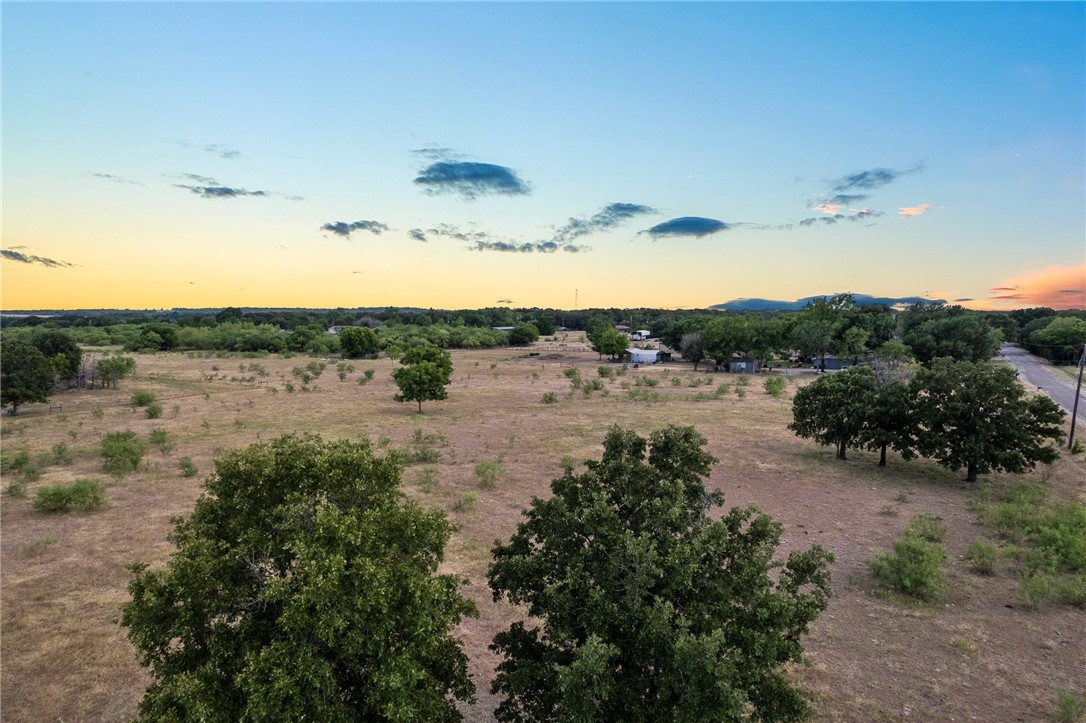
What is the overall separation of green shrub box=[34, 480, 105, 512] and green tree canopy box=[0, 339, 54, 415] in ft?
97.5

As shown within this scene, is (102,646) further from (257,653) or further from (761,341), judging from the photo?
(761,341)

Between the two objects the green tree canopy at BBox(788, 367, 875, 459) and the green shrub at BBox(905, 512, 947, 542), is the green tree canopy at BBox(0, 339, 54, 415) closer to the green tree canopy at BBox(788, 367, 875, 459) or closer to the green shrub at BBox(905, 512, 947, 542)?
the green tree canopy at BBox(788, 367, 875, 459)

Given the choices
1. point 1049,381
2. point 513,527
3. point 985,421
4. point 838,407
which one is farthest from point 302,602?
point 1049,381

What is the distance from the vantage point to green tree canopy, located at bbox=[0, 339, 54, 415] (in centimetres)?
4338

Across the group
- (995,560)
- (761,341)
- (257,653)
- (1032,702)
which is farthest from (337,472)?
(761,341)

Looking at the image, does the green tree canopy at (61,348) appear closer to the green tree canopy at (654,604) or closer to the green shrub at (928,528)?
the green tree canopy at (654,604)

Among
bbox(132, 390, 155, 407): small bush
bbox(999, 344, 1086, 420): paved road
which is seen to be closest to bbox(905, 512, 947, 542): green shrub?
bbox(999, 344, 1086, 420): paved road

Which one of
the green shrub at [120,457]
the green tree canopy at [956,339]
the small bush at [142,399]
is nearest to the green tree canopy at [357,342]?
the small bush at [142,399]

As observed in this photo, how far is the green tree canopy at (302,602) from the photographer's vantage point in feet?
23.1

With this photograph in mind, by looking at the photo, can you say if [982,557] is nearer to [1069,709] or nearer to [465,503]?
[1069,709]

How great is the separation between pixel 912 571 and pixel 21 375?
62.5 metres

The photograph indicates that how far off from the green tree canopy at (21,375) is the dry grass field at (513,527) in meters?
1.77

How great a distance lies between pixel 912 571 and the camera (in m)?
16.3

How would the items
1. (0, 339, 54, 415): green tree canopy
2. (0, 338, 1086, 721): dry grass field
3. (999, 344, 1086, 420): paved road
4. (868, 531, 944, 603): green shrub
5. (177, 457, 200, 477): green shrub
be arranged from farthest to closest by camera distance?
(999, 344, 1086, 420): paved road < (0, 339, 54, 415): green tree canopy < (177, 457, 200, 477): green shrub < (868, 531, 944, 603): green shrub < (0, 338, 1086, 721): dry grass field
